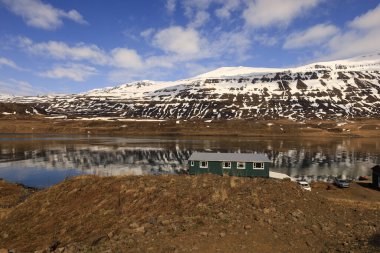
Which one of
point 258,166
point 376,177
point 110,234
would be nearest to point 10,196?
point 110,234

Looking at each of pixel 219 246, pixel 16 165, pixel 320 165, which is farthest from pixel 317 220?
pixel 16 165

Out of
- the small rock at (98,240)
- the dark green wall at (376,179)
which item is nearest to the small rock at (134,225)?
the small rock at (98,240)

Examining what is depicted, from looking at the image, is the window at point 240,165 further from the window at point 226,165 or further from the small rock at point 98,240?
the small rock at point 98,240

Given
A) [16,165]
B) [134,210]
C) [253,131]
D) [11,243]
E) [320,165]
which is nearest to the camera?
[11,243]

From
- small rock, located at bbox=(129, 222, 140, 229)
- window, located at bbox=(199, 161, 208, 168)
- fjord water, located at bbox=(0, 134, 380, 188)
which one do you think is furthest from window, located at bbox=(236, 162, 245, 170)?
small rock, located at bbox=(129, 222, 140, 229)

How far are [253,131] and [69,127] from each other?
96.9m

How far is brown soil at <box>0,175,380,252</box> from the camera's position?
17.7 metres

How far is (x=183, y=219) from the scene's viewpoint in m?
20.7

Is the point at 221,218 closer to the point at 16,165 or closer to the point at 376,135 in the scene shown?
the point at 16,165

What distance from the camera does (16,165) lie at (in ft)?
232

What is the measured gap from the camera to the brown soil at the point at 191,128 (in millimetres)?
161000

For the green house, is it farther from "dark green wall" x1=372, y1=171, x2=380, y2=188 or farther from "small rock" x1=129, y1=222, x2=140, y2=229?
"small rock" x1=129, y1=222, x2=140, y2=229

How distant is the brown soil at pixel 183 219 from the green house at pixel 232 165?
23107 mm

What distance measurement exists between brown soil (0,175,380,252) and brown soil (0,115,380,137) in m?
135
